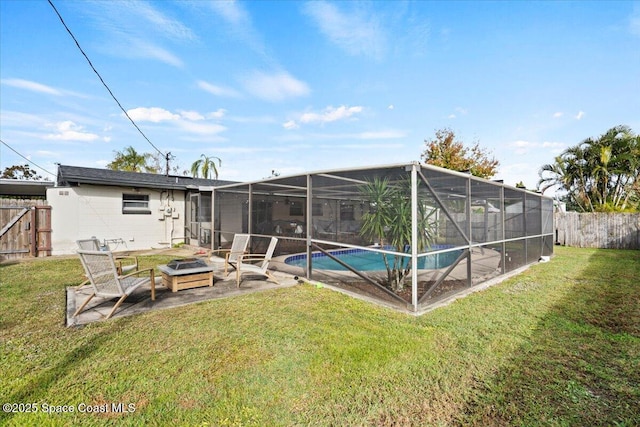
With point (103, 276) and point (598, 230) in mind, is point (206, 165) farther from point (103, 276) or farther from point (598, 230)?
point (598, 230)

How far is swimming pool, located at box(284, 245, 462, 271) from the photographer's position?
4.94 meters

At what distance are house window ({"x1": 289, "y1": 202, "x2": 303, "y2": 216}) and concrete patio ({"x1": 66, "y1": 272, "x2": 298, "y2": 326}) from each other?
7.24 feet

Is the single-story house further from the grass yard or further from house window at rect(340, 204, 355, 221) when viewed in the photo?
the grass yard

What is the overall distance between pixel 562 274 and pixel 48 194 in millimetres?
14925

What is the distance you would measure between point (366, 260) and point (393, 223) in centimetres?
86

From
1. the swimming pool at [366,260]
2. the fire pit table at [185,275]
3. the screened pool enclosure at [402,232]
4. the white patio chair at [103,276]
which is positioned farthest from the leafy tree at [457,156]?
the white patio chair at [103,276]

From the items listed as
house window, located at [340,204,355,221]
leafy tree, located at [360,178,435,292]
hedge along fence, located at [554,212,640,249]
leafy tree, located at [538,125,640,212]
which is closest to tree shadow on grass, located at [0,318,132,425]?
leafy tree, located at [360,178,435,292]

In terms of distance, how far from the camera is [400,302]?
4.65 meters

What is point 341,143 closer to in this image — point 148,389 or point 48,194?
point 48,194

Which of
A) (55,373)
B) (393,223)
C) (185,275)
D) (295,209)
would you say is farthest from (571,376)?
(295,209)

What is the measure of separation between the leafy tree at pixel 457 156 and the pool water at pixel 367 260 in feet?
57.5

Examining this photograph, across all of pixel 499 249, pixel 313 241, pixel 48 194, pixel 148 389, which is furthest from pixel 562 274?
pixel 48 194

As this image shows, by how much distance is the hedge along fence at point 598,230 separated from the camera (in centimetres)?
1232

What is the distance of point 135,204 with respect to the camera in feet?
37.9
